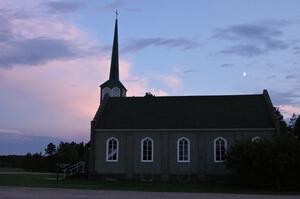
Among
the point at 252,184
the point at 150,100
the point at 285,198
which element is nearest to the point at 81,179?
the point at 150,100

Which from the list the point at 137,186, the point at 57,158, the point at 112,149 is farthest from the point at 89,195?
the point at 57,158

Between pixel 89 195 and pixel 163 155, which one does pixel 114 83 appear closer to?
pixel 163 155

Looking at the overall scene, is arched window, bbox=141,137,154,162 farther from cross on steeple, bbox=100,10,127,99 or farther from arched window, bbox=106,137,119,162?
cross on steeple, bbox=100,10,127,99

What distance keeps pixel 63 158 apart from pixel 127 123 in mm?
39288

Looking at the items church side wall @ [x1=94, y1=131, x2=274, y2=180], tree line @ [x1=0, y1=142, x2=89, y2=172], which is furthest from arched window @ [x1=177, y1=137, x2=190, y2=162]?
tree line @ [x1=0, y1=142, x2=89, y2=172]

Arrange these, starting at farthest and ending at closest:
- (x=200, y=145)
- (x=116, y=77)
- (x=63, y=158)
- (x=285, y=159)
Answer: (x=63, y=158) → (x=116, y=77) → (x=200, y=145) → (x=285, y=159)

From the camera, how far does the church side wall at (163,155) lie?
54.2 metres

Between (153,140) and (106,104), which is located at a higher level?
(106,104)

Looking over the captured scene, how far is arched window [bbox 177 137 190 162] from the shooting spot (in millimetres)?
54794

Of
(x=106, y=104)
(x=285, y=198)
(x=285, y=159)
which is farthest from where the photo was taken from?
(x=106, y=104)

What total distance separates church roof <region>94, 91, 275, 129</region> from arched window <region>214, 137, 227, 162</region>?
153 cm

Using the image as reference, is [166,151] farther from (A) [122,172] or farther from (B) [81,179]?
(B) [81,179]

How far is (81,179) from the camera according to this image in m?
→ 56.0

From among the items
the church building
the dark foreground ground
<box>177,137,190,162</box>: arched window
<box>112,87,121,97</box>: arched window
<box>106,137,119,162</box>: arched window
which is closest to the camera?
the dark foreground ground
